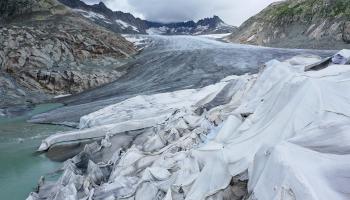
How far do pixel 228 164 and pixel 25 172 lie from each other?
28.7 ft

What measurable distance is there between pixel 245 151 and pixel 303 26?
1733 inches

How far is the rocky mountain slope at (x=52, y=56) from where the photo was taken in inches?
1201

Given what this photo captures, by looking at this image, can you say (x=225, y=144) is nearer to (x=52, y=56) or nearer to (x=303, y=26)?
(x=52, y=56)

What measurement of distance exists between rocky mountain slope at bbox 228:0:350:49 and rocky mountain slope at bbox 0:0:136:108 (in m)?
17.8

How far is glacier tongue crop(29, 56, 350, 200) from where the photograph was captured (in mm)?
5641

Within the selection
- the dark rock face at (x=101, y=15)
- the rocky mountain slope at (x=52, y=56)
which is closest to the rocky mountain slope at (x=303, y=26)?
the rocky mountain slope at (x=52, y=56)

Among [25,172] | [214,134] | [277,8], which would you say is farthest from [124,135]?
[277,8]

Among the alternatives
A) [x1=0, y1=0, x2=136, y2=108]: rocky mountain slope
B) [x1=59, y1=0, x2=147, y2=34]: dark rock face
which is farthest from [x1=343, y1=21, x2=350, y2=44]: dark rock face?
[x1=59, y1=0, x2=147, y2=34]: dark rock face

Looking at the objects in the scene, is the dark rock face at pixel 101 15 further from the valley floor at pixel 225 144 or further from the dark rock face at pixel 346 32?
the valley floor at pixel 225 144

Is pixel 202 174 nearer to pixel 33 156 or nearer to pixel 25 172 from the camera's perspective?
pixel 25 172

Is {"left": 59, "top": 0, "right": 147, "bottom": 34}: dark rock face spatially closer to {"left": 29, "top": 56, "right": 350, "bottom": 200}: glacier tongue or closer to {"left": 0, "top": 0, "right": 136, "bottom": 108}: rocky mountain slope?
{"left": 0, "top": 0, "right": 136, "bottom": 108}: rocky mountain slope

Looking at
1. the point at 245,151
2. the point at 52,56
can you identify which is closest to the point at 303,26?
the point at 52,56

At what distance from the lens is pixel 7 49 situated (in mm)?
32969

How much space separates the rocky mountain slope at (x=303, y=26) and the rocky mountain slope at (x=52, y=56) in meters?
17.8
